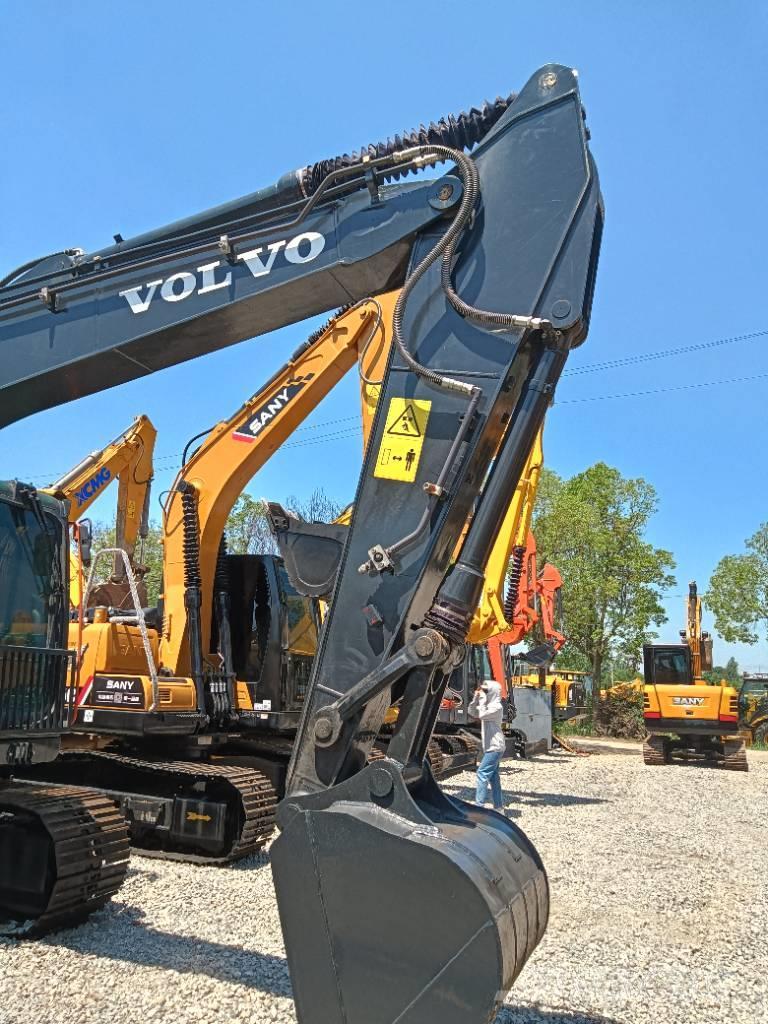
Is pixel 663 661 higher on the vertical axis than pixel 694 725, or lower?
higher

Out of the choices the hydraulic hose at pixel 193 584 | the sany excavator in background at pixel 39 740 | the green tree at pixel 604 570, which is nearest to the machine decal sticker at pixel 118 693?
the hydraulic hose at pixel 193 584

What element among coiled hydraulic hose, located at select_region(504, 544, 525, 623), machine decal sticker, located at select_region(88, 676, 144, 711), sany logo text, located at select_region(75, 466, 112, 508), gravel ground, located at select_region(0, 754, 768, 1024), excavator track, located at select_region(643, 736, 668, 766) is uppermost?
sany logo text, located at select_region(75, 466, 112, 508)

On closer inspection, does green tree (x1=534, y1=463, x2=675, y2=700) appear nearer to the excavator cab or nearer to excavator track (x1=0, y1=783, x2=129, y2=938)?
the excavator cab

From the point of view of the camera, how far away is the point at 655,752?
62.8 feet

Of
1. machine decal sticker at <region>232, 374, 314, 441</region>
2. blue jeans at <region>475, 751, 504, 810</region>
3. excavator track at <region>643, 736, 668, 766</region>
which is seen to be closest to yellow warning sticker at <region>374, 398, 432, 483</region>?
machine decal sticker at <region>232, 374, 314, 441</region>

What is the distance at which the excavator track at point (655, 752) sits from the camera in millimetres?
19156

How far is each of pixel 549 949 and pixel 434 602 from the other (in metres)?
3.17

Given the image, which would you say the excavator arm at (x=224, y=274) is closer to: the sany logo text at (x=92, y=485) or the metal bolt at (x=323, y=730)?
the metal bolt at (x=323, y=730)

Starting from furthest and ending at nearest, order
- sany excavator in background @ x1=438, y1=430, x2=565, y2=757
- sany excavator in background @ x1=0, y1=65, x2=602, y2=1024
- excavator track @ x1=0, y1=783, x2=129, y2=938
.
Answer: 1. sany excavator in background @ x1=438, y1=430, x2=565, y2=757
2. excavator track @ x1=0, y1=783, x2=129, y2=938
3. sany excavator in background @ x1=0, y1=65, x2=602, y2=1024

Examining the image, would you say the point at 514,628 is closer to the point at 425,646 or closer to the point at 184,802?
the point at 184,802

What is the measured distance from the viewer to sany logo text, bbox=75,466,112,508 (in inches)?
368

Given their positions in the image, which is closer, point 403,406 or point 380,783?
point 380,783

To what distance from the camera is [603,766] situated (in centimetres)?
1864

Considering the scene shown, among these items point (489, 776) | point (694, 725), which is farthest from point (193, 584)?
point (694, 725)
